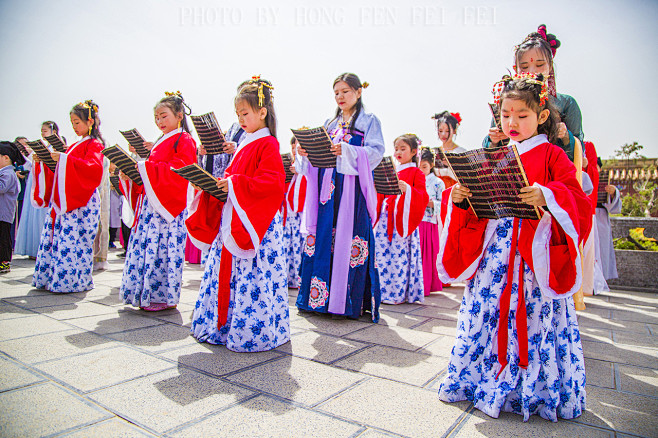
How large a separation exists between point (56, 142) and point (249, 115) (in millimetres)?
2960

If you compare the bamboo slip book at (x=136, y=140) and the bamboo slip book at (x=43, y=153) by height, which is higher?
the bamboo slip book at (x=136, y=140)

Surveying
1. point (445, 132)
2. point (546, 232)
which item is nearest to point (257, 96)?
point (546, 232)

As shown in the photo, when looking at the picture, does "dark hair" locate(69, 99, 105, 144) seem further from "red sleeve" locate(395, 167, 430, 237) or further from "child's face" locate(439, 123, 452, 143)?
"child's face" locate(439, 123, 452, 143)

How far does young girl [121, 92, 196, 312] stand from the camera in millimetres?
3867

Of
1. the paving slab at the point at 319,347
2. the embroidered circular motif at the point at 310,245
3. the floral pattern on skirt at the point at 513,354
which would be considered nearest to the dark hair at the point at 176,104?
the embroidered circular motif at the point at 310,245

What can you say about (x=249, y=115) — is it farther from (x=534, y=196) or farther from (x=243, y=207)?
(x=534, y=196)

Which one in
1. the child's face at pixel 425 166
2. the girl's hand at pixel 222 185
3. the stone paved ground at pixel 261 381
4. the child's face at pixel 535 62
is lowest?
the stone paved ground at pixel 261 381

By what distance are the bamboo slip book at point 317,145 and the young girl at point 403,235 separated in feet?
4.35

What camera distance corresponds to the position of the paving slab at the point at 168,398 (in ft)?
6.24

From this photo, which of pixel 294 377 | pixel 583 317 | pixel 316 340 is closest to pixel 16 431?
pixel 294 377

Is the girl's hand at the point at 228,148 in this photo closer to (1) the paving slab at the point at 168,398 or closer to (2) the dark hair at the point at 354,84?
(2) the dark hair at the point at 354,84

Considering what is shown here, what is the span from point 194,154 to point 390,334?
2.52 metres

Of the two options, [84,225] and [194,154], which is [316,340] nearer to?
[194,154]

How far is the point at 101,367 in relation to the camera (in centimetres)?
247
